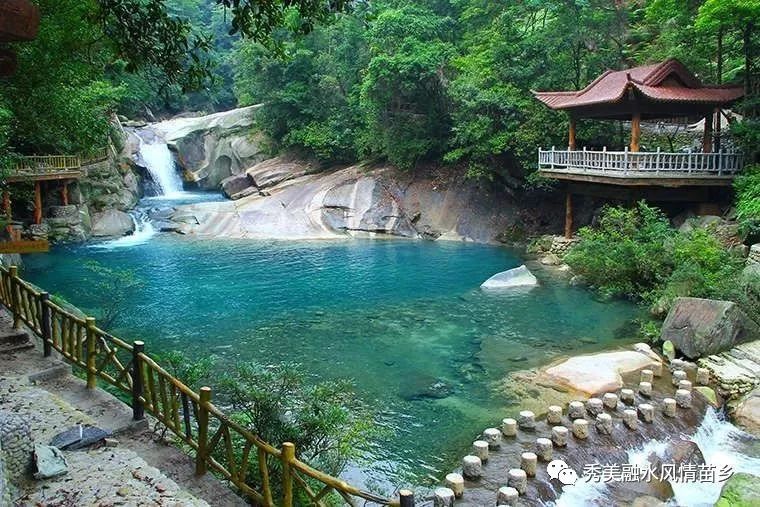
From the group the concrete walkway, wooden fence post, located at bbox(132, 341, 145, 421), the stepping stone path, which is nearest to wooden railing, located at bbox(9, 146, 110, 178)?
the concrete walkway

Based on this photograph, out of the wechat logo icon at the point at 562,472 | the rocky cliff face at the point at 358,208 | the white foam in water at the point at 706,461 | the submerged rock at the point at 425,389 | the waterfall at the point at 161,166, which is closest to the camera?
the white foam in water at the point at 706,461

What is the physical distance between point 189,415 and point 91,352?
5.86 ft

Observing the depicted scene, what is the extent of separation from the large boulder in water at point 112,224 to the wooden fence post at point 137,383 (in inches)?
841

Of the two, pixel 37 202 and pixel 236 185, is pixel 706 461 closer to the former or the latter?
pixel 37 202

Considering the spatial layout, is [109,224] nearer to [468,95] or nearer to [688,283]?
[468,95]

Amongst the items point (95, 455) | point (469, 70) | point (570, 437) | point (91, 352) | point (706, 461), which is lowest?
point (706, 461)

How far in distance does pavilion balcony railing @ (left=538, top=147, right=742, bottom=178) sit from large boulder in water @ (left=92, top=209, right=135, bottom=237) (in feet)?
62.2

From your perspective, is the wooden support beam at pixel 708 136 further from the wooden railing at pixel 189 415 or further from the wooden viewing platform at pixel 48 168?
the wooden viewing platform at pixel 48 168

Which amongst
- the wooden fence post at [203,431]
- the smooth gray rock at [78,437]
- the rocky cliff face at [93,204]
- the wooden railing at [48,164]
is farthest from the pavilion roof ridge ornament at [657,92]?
the rocky cliff face at [93,204]

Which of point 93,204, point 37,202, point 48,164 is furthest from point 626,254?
point 93,204

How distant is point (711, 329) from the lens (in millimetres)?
11016

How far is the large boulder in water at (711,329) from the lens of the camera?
11.0m

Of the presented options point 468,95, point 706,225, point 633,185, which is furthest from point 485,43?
point 706,225

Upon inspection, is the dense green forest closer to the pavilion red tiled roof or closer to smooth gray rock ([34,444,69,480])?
the pavilion red tiled roof
